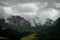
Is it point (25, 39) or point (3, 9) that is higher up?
point (3, 9)

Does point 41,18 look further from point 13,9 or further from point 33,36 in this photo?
point 13,9

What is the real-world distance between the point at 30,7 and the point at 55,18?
0.50 metres

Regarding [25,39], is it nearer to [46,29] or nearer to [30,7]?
[46,29]

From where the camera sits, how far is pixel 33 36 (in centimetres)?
258

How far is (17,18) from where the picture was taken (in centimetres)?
264

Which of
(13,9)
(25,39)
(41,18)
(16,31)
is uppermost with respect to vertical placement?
(13,9)

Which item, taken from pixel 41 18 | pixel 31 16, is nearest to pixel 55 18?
pixel 41 18

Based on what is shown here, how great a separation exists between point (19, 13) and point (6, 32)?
0.42 metres

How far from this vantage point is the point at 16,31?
2.65 m

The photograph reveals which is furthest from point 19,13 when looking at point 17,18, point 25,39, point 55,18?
point 55,18

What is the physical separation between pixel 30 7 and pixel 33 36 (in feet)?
1.80

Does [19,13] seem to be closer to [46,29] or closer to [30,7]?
[30,7]

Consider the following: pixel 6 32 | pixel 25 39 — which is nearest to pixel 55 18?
pixel 25 39

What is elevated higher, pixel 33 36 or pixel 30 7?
pixel 30 7
